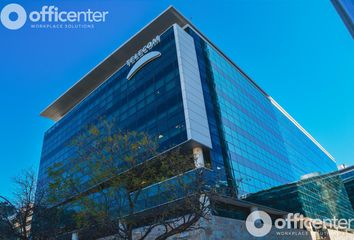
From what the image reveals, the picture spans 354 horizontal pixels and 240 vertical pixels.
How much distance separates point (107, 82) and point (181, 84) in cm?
1933

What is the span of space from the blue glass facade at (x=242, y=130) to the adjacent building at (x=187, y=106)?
141 millimetres

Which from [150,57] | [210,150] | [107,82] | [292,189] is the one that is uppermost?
[107,82]

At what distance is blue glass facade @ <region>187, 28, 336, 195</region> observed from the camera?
33438mm

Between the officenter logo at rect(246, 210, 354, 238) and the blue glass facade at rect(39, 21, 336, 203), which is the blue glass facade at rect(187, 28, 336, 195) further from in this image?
the officenter logo at rect(246, 210, 354, 238)

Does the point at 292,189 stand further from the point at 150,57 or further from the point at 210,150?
the point at 150,57

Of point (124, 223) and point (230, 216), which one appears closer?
point (124, 223)

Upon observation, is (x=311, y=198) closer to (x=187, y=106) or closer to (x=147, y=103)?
(x=187, y=106)

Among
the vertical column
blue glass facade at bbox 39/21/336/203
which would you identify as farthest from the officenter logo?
the vertical column

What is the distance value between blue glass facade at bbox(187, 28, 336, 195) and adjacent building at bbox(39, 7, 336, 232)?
0.46 feet

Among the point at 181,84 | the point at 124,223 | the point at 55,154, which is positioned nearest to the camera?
the point at 124,223

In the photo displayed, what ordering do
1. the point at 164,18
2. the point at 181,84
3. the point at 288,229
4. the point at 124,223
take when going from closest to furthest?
the point at 124,223 < the point at 181,84 < the point at 288,229 < the point at 164,18

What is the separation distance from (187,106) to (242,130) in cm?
1288

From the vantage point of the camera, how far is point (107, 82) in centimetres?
4697

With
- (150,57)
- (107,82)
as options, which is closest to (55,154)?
(107,82)
